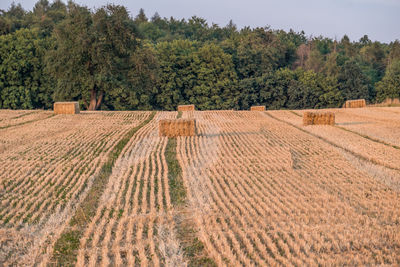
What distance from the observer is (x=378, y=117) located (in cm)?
3142

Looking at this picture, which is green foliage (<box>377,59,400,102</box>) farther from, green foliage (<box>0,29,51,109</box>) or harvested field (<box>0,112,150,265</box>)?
harvested field (<box>0,112,150,265</box>)

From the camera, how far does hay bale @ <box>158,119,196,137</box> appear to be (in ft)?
70.3

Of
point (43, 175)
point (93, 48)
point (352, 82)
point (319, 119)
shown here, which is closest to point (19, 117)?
point (93, 48)

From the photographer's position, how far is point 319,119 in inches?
1037

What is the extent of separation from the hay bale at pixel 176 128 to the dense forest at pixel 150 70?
20.6 meters

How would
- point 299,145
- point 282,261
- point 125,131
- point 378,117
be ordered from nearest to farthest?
point 282,261, point 299,145, point 125,131, point 378,117

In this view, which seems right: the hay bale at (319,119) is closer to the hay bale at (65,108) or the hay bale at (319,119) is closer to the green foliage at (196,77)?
the hay bale at (65,108)

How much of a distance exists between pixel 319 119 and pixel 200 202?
691 inches

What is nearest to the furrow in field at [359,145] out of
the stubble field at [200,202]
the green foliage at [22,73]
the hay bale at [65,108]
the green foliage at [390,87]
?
the stubble field at [200,202]

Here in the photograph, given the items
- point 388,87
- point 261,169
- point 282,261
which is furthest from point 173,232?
point 388,87

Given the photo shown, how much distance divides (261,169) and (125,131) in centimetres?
1184

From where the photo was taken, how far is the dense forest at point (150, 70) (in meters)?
41.5

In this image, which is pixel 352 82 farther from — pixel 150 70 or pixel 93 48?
pixel 93 48

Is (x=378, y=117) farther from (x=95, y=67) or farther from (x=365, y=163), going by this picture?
(x=95, y=67)
